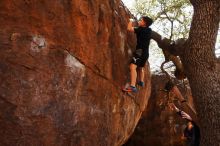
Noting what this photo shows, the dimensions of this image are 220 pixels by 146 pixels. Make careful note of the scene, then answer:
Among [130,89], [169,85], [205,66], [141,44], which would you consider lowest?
[130,89]

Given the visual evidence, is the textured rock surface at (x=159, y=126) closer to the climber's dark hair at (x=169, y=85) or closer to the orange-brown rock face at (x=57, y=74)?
the climber's dark hair at (x=169, y=85)

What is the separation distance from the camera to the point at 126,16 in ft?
31.1

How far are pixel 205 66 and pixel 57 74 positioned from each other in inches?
198

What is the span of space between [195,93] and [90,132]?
13.7 ft

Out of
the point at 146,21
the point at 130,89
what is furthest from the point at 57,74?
the point at 146,21

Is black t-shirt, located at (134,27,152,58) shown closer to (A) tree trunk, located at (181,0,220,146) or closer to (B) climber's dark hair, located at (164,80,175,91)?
(A) tree trunk, located at (181,0,220,146)

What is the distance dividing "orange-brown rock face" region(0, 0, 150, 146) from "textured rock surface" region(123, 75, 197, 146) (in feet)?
20.7

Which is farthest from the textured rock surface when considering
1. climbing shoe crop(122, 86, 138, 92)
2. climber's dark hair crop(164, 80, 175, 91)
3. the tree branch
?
climbing shoe crop(122, 86, 138, 92)

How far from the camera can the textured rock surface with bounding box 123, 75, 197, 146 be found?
14.3 metres

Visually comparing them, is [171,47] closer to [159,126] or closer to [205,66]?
[205,66]

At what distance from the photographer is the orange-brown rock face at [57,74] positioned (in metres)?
6.16

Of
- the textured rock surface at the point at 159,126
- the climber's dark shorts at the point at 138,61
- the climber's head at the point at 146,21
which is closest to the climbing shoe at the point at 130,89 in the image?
the climber's dark shorts at the point at 138,61

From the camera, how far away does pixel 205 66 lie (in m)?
10.2

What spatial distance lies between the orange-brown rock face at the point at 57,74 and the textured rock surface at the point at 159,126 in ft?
20.7
